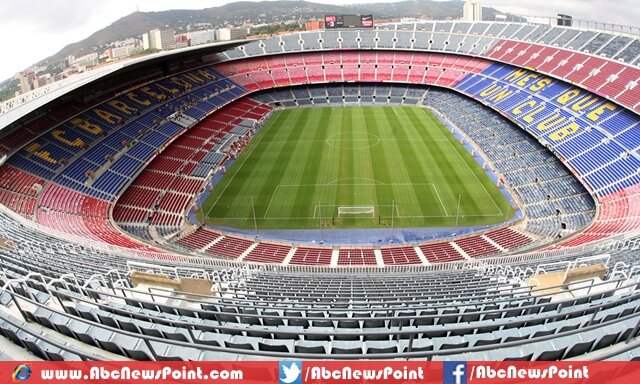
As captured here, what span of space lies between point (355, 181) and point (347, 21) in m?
50.5

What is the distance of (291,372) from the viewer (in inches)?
224

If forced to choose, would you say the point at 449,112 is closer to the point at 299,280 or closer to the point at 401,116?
the point at 401,116

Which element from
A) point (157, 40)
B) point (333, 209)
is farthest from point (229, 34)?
point (333, 209)

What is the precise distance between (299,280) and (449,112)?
4612 centimetres

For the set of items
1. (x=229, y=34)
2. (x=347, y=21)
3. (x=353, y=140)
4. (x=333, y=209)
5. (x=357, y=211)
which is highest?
(x=229, y=34)

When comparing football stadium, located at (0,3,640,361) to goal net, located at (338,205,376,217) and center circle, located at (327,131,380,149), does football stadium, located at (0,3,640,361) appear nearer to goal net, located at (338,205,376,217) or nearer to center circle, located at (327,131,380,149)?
goal net, located at (338,205,376,217)

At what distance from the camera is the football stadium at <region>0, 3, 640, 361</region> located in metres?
7.40

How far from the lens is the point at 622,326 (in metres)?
6.97

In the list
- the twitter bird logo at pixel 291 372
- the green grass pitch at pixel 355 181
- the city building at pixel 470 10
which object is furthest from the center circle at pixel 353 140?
the city building at pixel 470 10

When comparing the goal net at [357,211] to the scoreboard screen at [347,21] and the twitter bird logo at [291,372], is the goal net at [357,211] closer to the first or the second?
the twitter bird logo at [291,372]

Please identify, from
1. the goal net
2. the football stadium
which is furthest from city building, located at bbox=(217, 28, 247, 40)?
the goal net

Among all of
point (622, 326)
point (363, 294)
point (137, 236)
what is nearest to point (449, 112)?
point (137, 236)

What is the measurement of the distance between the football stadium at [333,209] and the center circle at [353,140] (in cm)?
46

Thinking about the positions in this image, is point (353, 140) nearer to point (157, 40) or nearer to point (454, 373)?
point (454, 373)
